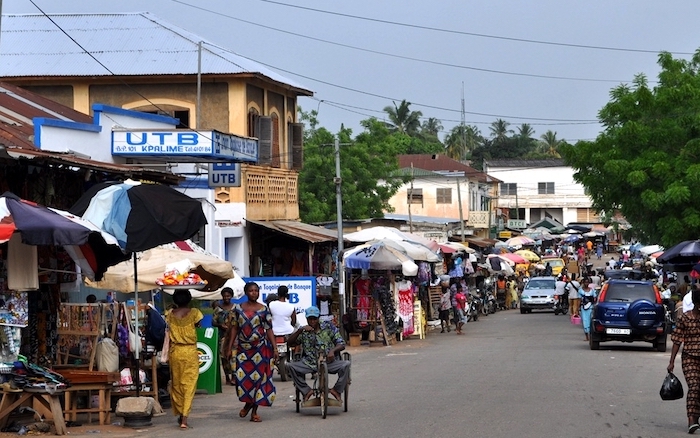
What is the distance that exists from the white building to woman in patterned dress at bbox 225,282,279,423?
103 meters

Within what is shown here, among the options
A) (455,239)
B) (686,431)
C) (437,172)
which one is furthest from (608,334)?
(437,172)

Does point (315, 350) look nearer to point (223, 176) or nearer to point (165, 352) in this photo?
point (165, 352)

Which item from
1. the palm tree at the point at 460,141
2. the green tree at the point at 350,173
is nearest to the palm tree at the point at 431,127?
the palm tree at the point at 460,141

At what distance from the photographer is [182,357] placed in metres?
14.1

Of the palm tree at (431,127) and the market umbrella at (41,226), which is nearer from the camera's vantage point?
the market umbrella at (41,226)

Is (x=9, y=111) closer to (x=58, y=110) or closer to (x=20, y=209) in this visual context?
(x=58, y=110)

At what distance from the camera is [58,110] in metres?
24.0

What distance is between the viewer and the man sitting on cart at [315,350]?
14.9 metres

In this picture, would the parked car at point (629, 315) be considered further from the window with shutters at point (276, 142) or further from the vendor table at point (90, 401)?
the vendor table at point (90, 401)

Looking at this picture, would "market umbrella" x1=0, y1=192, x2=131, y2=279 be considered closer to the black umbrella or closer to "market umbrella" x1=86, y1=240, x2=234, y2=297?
"market umbrella" x1=86, y1=240, x2=234, y2=297

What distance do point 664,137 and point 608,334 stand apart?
41.2 feet

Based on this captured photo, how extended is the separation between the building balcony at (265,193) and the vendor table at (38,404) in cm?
1721

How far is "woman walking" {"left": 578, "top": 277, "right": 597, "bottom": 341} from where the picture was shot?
31078 mm

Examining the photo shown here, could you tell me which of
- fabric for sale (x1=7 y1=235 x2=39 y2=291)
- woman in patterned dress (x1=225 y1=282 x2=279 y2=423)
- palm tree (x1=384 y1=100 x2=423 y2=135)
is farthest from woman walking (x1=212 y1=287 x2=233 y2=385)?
palm tree (x1=384 y1=100 x2=423 y2=135)
